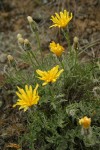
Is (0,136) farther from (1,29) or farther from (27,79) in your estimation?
(1,29)

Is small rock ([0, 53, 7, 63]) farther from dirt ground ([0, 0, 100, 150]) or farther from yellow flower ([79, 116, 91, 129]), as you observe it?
yellow flower ([79, 116, 91, 129])

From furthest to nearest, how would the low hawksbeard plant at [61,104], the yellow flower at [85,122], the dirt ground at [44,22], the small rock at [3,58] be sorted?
the dirt ground at [44,22] < the small rock at [3,58] < the low hawksbeard plant at [61,104] < the yellow flower at [85,122]

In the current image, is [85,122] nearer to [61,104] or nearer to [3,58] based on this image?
[61,104]

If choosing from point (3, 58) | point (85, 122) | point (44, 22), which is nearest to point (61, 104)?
point (85, 122)

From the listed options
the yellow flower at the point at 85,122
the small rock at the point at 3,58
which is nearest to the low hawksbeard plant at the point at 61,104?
the yellow flower at the point at 85,122

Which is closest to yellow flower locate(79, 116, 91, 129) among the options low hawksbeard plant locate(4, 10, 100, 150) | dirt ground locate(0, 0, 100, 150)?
low hawksbeard plant locate(4, 10, 100, 150)

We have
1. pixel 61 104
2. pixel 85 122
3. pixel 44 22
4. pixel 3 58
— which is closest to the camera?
pixel 85 122

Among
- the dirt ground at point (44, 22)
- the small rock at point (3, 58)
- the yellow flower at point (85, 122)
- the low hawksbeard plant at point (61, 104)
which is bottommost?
the yellow flower at point (85, 122)

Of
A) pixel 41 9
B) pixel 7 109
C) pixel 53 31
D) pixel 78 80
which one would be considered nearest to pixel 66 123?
pixel 78 80

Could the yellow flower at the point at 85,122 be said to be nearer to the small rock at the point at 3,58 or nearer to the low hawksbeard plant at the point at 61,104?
the low hawksbeard plant at the point at 61,104
